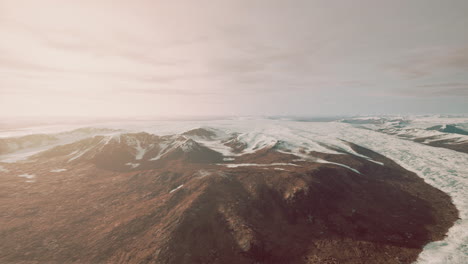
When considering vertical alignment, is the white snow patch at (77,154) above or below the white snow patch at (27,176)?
above

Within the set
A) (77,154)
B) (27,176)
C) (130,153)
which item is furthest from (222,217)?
(77,154)

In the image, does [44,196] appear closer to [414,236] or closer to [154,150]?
[154,150]

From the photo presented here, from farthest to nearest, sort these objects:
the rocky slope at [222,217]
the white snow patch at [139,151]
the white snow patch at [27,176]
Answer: the white snow patch at [139,151], the white snow patch at [27,176], the rocky slope at [222,217]

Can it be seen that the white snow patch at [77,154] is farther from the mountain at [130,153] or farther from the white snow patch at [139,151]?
the white snow patch at [139,151]

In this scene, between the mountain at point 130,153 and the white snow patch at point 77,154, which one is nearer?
the mountain at point 130,153

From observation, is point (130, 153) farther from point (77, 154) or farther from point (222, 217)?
point (222, 217)

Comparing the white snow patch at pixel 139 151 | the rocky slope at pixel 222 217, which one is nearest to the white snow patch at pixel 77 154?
the rocky slope at pixel 222 217

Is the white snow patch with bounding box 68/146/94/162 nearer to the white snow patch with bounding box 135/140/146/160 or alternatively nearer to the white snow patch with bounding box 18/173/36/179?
the white snow patch with bounding box 18/173/36/179

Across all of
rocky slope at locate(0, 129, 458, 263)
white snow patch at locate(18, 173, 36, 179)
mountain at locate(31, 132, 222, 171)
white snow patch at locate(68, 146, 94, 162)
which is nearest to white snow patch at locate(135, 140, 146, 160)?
mountain at locate(31, 132, 222, 171)

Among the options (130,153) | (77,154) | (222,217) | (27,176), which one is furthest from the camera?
(130,153)

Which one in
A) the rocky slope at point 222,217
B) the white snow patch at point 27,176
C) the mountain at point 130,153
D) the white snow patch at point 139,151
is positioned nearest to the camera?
the rocky slope at point 222,217

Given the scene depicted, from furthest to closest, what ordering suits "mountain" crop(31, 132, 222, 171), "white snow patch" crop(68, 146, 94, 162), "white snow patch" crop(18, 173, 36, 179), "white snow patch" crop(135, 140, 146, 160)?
"white snow patch" crop(135, 140, 146, 160) < "white snow patch" crop(68, 146, 94, 162) < "mountain" crop(31, 132, 222, 171) < "white snow patch" crop(18, 173, 36, 179)
